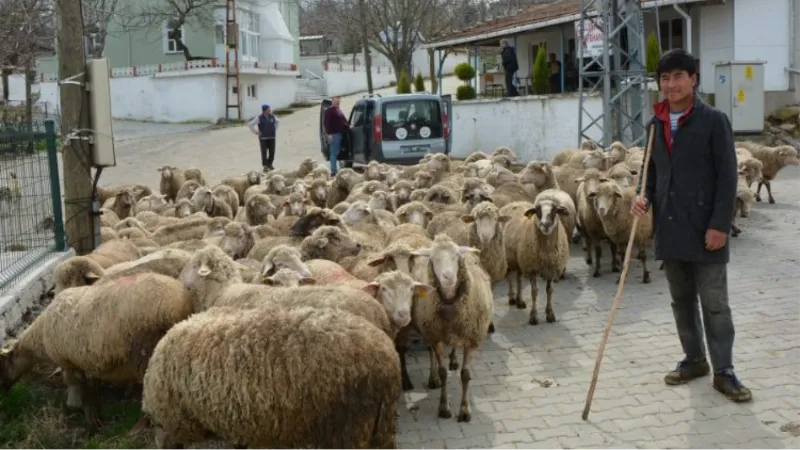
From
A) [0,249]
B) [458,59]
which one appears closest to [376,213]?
[0,249]

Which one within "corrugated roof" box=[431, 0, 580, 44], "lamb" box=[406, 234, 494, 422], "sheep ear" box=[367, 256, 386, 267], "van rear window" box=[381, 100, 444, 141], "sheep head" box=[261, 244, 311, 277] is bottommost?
"lamb" box=[406, 234, 494, 422]

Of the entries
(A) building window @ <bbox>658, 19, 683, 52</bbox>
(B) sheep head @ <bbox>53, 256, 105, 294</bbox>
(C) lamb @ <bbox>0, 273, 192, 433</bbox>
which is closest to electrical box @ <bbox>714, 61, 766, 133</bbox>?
(A) building window @ <bbox>658, 19, 683, 52</bbox>

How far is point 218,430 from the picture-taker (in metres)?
4.62

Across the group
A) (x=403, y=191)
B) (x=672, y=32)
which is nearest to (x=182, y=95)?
(x=672, y=32)

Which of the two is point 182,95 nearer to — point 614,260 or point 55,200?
point 55,200

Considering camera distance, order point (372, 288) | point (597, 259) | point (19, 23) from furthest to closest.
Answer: point (19, 23), point (597, 259), point (372, 288)

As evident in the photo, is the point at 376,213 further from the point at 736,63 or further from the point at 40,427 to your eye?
the point at 736,63

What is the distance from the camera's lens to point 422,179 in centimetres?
1409

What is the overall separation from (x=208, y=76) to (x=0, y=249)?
34181 millimetres

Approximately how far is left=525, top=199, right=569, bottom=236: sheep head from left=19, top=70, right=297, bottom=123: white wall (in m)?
33.9

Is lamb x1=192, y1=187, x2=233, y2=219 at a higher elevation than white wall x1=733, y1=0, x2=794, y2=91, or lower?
lower

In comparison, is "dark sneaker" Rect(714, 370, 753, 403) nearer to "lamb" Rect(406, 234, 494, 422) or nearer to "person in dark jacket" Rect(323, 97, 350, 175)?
"lamb" Rect(406, 234, 494, 422)

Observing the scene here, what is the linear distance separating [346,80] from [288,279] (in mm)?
48200

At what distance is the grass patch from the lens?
5.61m
